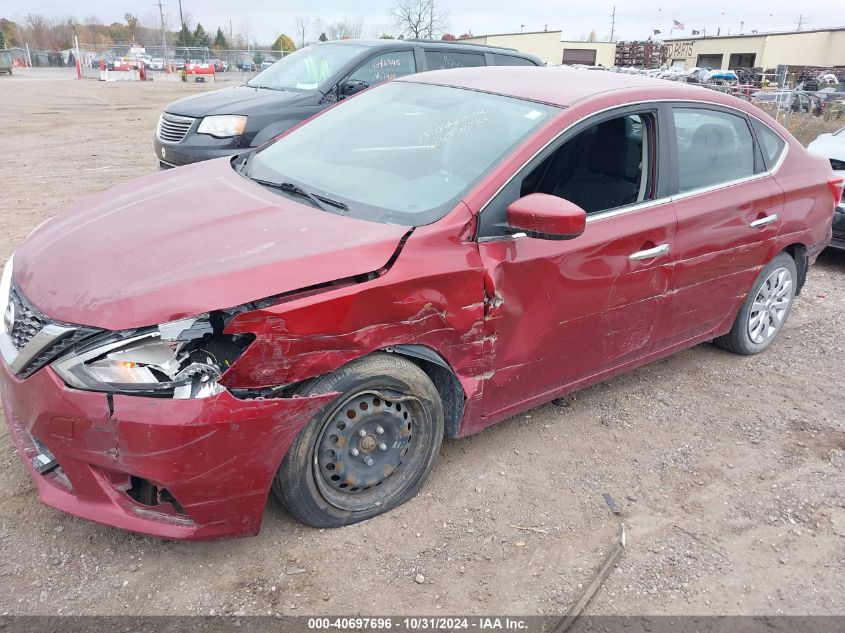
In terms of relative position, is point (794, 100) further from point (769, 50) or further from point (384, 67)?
point (769, 50)

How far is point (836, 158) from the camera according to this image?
7.13 metres

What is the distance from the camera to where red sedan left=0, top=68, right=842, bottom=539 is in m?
2.25

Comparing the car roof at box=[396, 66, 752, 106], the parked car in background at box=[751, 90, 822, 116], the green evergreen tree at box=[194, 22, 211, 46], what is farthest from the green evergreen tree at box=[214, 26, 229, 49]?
the car roof at box=[396, 66, 752, 106]

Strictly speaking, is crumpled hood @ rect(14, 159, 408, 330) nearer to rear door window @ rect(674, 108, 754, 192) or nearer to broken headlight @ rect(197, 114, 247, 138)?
rear door window @ rect(674, 108, 754, 192)

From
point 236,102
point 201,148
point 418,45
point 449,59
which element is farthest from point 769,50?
point 201,148

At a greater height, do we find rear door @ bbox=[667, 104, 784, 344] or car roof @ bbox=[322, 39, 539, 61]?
car roof @ bbox=[322, 39, 539, 61]

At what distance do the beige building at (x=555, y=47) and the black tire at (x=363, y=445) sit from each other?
212 ft

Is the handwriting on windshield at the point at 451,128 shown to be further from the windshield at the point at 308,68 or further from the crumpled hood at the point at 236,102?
the windshield at the point at 308,68

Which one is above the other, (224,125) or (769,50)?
(769,50)

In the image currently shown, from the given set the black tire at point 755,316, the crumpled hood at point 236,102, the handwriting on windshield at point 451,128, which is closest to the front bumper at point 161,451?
the handwriting on windshield at point 451,128

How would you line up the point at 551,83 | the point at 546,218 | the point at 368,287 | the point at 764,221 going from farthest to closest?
the point at 764,221, the point at 551,83, the point at 546,218, the point at 368,287

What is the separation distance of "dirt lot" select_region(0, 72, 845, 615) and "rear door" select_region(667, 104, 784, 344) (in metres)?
0.60

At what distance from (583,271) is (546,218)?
20.7 inches

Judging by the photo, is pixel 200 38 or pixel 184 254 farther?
pixel 200 38
